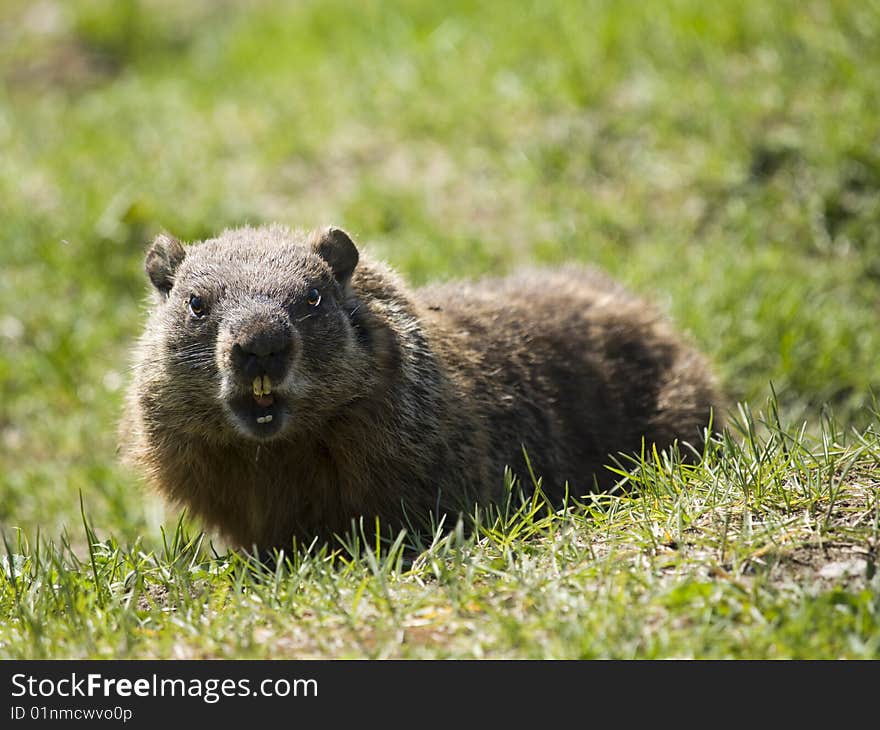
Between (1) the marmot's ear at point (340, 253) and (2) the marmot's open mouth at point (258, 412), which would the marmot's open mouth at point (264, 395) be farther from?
(1) the marmot's ear at point (340, 253)

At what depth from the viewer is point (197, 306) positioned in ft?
14.6

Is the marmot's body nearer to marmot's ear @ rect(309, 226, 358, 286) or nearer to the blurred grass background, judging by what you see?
marmot's ear @ rect(309, 226, 358, 286)

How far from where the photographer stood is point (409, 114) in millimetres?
9086

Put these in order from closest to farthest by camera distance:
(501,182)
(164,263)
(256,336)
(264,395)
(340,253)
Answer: (256,336) → (264,395) → (340,253) → (164,263) → (501,182)

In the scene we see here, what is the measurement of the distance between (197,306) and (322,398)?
0.60 metres

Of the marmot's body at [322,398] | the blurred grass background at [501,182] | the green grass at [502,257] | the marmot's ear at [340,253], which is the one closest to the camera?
the green grass at [502,257]

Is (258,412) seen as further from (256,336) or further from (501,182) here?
(501,182)

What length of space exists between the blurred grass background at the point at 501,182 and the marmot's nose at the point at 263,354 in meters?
2.38

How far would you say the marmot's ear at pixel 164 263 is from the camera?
15.9 feet

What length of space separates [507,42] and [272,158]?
2182 mm

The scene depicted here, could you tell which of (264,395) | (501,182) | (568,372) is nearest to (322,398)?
(264,395)

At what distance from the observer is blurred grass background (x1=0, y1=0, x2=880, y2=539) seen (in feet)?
22.9

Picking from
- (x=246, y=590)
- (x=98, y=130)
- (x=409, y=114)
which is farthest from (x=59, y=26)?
(x=246, y=590)

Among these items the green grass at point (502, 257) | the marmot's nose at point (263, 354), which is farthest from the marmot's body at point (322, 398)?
the green grass at point (502, 257)
